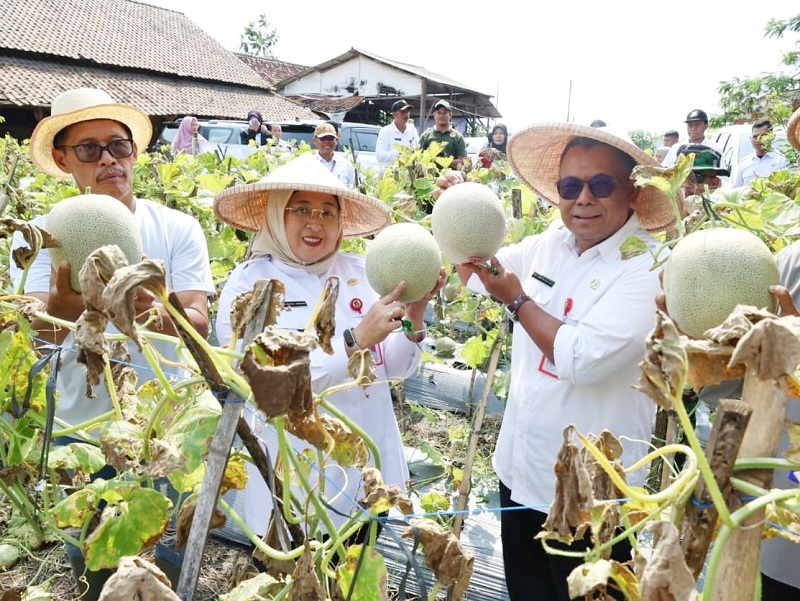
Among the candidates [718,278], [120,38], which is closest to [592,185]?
[718,278]

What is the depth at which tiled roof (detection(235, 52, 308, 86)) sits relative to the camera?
2976cm

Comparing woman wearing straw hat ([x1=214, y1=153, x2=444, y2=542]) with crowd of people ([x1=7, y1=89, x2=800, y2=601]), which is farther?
woman wearing straw hat ([x1=214, y1=153, x2=444, y2=542])

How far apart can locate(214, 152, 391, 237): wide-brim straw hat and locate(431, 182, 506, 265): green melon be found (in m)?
0.26

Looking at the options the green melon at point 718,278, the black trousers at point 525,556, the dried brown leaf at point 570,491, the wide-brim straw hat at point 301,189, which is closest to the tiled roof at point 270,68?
the wide-brim straw hat at point 301,189

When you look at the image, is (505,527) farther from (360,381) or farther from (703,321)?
(360,381)

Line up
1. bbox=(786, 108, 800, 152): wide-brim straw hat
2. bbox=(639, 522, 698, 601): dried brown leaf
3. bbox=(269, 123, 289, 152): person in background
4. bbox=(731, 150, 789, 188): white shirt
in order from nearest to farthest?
bbox=(639, 522, 698, 601): dried brown leaf < bbox=(786, 108, 800, 152): wide-brim straw hat < bbox=(731, 150, 789, 188): white shirt < bbox=(269, 123, 289, 152): person in background

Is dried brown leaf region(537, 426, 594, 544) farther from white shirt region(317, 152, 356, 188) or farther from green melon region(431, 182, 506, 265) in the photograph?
white shirt region(317, 152, 356, 188)

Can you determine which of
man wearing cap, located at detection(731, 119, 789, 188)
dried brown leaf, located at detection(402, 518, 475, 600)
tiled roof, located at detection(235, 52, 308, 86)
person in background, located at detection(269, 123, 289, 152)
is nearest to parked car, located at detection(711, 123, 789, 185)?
man wearing cap, located at detection(731, 119, 789, 188)

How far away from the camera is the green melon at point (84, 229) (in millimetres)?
1529

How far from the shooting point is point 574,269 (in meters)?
1.87

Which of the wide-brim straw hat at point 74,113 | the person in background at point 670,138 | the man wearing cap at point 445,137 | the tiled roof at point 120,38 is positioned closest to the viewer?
the wide-brim straw hat at point 74,113

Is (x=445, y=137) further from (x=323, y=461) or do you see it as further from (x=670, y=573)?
(x=670, y=573)

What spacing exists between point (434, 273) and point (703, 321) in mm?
825

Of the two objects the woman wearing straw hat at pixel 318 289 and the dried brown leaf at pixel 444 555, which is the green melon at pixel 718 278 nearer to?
the dried brown leaf at pixel 444 555
